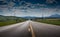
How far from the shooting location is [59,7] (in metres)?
Answer: 29.1

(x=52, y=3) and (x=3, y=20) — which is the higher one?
(x=52, y=3)

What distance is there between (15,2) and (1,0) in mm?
2485

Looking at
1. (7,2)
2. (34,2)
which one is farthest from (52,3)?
(7,2)

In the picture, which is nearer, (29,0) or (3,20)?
(29,0)

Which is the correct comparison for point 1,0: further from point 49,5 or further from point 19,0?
point 49,5

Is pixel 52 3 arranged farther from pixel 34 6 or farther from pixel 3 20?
pixel 3 20

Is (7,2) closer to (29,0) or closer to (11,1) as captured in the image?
(11,1)

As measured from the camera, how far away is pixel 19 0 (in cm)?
2973

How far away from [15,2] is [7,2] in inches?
56.8

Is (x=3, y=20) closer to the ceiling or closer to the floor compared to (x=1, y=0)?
closer to the floor

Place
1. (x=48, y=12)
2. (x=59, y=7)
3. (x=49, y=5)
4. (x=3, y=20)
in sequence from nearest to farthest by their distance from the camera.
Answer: (x=59, y=7), (x=49, y=5), (x=48, y=12), (x=3, y=20)

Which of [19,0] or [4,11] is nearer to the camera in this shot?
[19,0]

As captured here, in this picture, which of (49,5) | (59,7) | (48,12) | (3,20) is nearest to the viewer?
(59,7)

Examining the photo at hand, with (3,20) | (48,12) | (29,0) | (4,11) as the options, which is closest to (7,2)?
(29,0)
